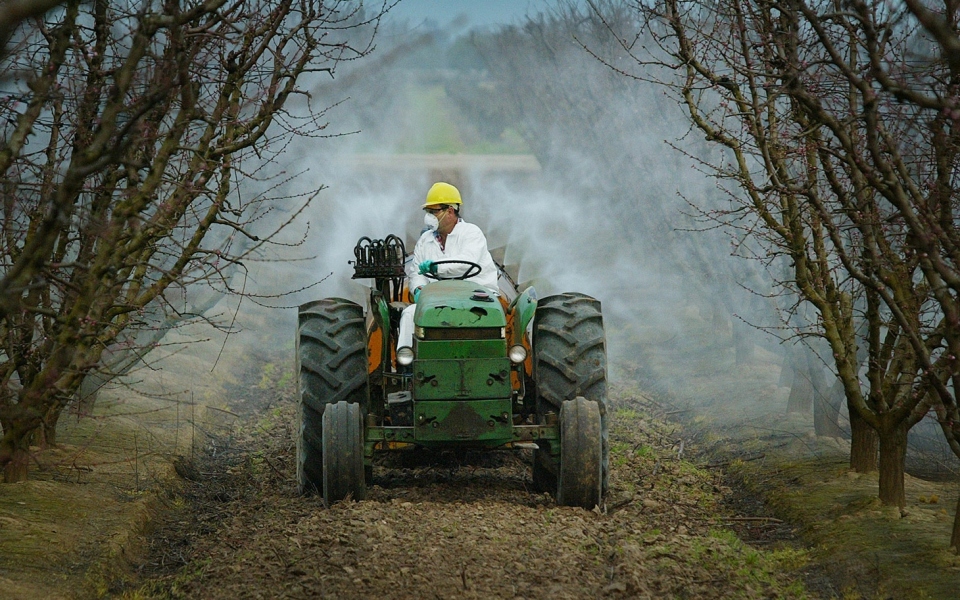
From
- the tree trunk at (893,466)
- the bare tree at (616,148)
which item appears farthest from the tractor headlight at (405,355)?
the bare tree at (616,148)

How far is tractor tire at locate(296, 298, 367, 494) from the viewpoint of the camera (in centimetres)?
870

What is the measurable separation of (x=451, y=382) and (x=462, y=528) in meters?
1.13

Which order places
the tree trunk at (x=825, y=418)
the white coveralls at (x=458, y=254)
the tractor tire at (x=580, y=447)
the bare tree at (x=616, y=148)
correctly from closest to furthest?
the tractor tire at (x=580, y=447)
the white coveralls at (x=458, y=254)
the tree trunk at (x=825, y=418)
the bare tree at (x=616, y=148)

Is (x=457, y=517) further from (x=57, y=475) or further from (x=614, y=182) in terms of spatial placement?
(x=614, y=182)

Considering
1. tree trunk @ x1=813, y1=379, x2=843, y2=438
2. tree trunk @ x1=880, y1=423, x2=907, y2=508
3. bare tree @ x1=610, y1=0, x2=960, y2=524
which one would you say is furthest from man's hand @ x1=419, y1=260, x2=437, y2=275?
tree trunk @ x1=813, y1=379, x2=843, y2=438

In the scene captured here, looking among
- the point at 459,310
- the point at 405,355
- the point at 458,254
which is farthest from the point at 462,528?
the point at 458,254

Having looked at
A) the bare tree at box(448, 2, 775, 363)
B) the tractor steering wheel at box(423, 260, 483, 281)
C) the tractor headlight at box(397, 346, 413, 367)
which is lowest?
the tractor headlight at box(397, 346, 413, 367)

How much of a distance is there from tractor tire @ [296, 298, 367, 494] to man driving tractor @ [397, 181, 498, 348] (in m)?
0.39

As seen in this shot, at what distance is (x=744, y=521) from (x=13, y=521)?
5495 mm

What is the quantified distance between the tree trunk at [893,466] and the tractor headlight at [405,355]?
3621 mm

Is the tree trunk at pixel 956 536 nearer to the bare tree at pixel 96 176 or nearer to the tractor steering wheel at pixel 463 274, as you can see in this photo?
the tractor steering wheel at pixel 463 274

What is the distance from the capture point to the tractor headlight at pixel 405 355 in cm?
849

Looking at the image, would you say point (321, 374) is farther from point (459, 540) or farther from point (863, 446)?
point (863, 446)

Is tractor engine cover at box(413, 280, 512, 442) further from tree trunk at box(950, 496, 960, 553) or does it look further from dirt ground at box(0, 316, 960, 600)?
tree trunk at box(950, 496, 960, 553)
